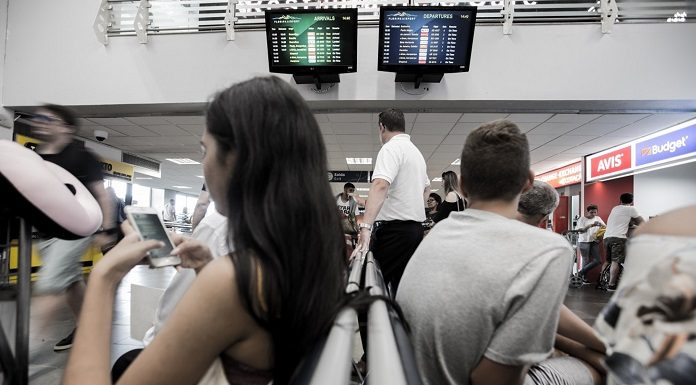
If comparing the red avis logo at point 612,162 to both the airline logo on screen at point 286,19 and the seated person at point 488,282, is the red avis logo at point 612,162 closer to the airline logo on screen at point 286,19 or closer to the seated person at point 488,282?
the airline logo on screen at point 286,19

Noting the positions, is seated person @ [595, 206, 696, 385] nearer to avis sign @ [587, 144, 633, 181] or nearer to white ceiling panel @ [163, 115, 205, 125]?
white ceiling panel @ [163, 115, 205, 125]

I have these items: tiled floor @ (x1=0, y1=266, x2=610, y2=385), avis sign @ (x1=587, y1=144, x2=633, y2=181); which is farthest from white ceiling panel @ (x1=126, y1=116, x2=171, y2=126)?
avis sign @ (x1=587, y1=144, x2=633, y2=181)

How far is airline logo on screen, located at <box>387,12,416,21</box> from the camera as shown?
410cm

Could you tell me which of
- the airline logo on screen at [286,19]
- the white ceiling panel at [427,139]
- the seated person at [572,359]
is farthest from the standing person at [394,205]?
the white ceiling panel at [427,139]

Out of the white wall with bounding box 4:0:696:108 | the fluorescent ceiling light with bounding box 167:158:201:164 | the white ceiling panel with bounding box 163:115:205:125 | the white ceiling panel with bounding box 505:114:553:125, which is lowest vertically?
the fluorescent ceiling light with bounding box 167:158:201:164

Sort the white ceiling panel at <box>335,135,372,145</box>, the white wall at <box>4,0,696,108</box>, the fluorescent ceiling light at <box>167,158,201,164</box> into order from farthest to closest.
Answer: the fluorescent ceiling light at <box>167,158,201,164</box> < the white ceiling panel at <box>335,135,372,145</box> < the white wall at <box>4,0,696,108</box>

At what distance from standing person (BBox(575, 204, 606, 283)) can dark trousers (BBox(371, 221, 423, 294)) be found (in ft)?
20.0

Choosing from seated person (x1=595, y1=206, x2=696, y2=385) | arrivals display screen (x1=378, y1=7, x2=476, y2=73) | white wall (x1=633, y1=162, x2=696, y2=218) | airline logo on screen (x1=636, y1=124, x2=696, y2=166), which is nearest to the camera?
seated person (x1=595, y1=206, x2=696, y2=385)

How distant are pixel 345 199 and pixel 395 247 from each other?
189 inches

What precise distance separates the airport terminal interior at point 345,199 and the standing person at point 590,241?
→ 52 mm

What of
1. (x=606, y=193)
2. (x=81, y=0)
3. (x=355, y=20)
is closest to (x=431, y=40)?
(x=355, y=20)

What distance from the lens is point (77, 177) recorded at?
8.04 feet

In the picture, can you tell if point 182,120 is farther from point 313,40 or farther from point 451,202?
point 451,202

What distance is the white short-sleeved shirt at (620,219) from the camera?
6234 mm
